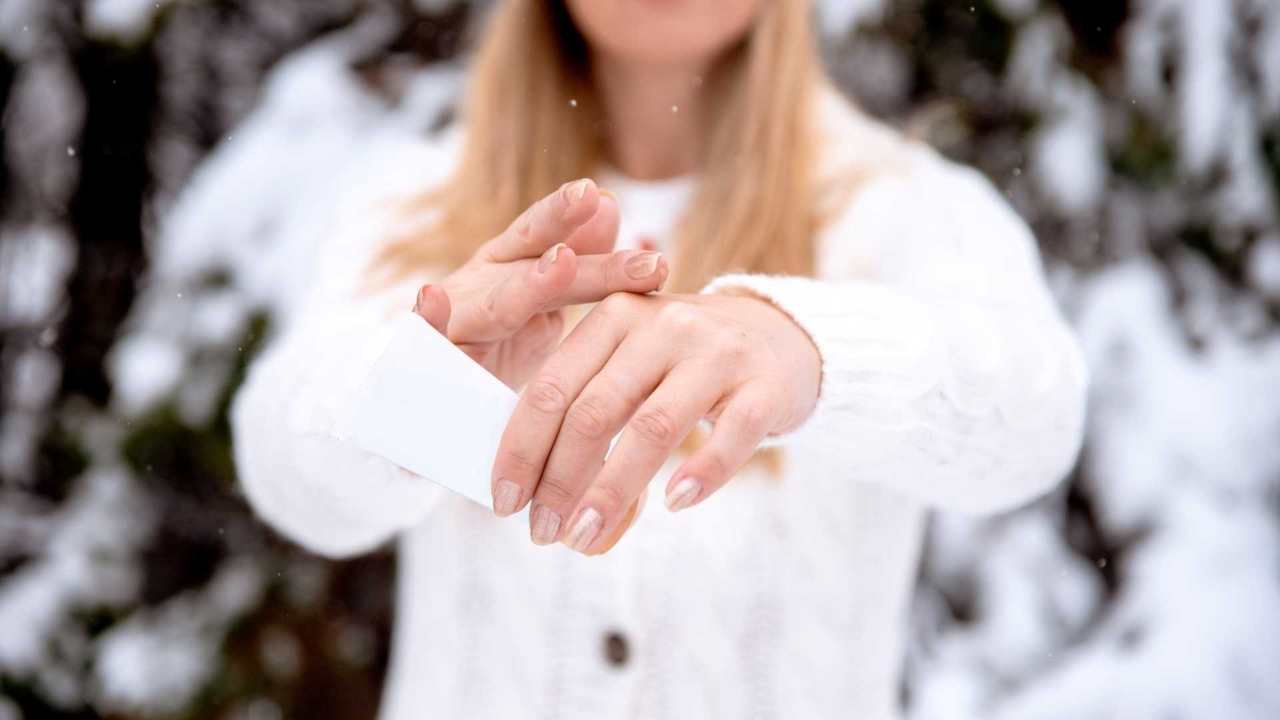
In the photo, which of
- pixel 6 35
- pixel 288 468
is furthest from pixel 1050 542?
pixel 6 35

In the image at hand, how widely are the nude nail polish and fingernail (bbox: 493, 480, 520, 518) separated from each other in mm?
17

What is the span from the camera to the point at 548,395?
0.81 feet

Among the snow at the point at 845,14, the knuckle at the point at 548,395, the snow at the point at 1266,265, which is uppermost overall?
the knuckle at the point at 548,395

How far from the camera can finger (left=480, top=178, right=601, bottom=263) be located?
0.27 metres

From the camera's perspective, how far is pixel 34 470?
A: 3.14 feet

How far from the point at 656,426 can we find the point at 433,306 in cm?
7

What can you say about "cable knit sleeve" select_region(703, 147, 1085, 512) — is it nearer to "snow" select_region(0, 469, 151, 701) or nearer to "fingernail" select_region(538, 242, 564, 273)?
A: "fingernail" select_region(538, 242, 564, 273)

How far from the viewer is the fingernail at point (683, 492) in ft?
0.79

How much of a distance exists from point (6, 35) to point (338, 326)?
72 centimetres

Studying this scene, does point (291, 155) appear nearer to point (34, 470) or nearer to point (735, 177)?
point (34, 470)

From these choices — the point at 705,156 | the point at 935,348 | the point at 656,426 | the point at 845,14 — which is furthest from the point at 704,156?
the point at 845,14

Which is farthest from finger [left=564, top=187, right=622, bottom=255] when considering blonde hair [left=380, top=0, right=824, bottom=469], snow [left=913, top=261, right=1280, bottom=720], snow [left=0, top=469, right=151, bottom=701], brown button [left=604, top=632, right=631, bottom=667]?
snow [left=0, top=469, right=151, bottom=701]

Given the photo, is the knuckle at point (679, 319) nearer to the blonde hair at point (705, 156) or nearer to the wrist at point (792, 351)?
the wrist at point (792, 351)

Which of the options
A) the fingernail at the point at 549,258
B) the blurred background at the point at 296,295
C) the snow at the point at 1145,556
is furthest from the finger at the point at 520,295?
the snow at the point at 1145,556
